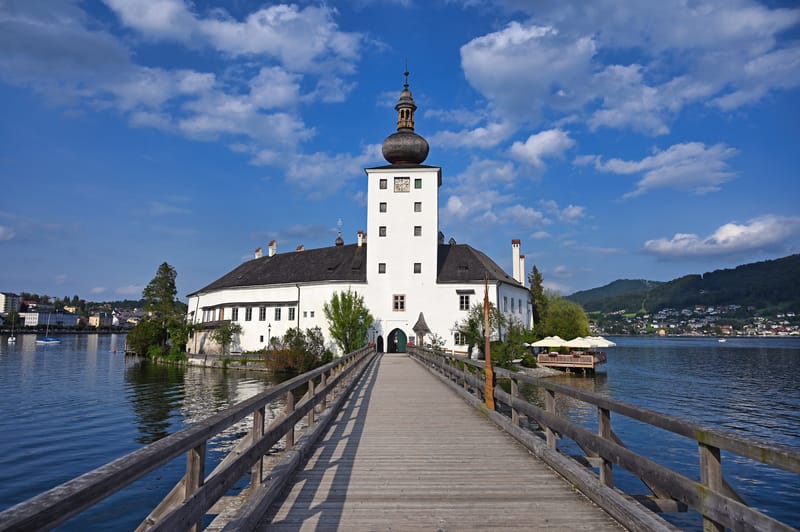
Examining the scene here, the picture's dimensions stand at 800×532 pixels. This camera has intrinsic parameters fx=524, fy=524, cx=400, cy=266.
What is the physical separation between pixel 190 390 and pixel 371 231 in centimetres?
2010

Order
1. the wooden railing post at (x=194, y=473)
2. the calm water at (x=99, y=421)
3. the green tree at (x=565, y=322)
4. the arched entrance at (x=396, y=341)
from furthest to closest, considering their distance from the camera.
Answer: the green tree at (x=565, y=322), the arched entrance at (x=396, y=341), the calm water at (x=99, y=421), the wooden railing post at (x=194, y=473)

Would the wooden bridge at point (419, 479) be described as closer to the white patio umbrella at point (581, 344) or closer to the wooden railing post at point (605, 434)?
the wooden railing post at point (605, 434)

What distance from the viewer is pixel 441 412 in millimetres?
11727

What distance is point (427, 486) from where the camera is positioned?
5887mm

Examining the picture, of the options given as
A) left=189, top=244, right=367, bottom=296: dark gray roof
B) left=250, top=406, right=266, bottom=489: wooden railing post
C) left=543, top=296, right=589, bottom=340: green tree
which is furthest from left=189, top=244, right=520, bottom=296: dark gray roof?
left=250, top=406, right=266, bottom=489: wooden railing post

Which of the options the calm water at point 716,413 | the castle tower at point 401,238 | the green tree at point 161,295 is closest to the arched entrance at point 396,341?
the castle tower at point 401,238

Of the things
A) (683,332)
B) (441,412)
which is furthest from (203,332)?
(683,332)

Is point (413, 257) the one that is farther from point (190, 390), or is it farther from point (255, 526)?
point (255, 526)

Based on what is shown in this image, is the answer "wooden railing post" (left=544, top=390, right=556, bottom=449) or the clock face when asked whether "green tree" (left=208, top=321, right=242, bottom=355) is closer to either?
the clock face

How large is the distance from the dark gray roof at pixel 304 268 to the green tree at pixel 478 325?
10.3 meters

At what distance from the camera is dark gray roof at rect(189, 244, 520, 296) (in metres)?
47.0

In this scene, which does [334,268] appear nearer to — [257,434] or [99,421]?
[99,421]

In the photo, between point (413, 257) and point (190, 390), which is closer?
point (190, 390)

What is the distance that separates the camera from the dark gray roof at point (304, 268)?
4880cm
